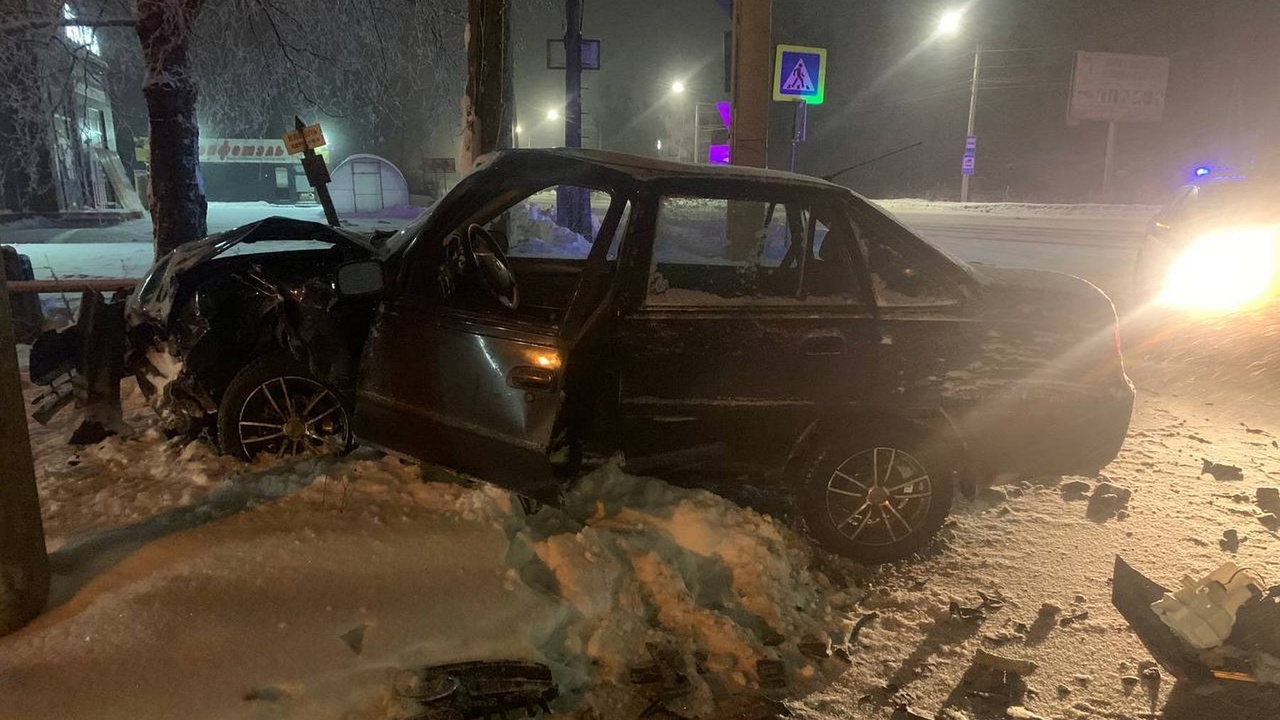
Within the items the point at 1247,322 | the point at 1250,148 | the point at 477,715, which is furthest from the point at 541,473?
the point at 1250,148

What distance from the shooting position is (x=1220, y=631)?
2.99m

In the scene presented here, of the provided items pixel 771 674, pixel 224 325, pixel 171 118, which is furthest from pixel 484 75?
pixel 771 674

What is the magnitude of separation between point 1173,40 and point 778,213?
179ft

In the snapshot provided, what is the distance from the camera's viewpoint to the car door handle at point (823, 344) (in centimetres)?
340

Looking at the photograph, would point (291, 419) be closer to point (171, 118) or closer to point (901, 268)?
point (901, 268)

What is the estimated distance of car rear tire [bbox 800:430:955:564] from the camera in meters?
3.53

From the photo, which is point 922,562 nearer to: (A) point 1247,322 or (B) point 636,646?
(B) point 636,646

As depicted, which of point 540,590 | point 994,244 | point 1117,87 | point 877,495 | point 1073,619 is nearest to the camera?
point 540,590

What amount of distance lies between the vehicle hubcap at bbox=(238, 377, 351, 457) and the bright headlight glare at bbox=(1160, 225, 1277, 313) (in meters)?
8.74

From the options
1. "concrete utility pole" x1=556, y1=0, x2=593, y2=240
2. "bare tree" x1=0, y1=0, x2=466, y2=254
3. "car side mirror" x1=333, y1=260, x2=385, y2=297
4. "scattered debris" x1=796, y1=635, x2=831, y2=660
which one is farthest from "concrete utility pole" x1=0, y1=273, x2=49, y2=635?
"concrete utility pole" x1=556, y1=0, x2=593, y2=240

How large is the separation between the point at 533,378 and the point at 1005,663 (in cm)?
214

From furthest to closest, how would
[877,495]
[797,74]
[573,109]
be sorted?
[573,109], [797,74], [877,495]

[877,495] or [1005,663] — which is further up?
[877,495]

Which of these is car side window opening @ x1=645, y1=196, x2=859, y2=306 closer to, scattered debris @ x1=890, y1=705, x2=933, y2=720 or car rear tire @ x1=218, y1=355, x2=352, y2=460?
scattered debris @ x1=890, y1=705, x2=933, y2=720
